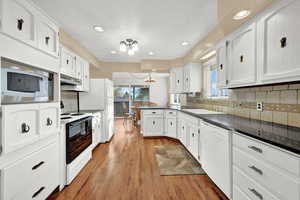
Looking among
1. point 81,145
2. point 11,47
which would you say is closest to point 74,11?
point 11,47

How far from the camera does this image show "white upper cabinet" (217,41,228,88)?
6.26 feet

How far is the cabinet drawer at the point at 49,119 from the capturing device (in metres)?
1.37

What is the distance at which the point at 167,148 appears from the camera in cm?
315

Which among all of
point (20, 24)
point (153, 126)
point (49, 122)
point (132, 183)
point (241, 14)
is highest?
point (241, 14)

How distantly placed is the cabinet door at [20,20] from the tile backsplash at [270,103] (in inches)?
101

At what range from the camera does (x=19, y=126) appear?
111cm

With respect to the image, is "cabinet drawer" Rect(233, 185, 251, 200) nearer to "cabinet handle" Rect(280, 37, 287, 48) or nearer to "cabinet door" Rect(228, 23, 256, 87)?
"cabinet door" Rect(228, 23, 256, 87)

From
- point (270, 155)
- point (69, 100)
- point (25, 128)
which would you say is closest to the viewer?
point (270, 155)

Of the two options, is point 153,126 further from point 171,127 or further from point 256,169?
point 256,169

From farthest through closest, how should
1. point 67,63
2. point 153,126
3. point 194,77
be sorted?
1. point 153,126
2. point 194,77
3. point 67,63

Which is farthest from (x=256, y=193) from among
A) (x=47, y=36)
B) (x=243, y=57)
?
(x=47, y=36)

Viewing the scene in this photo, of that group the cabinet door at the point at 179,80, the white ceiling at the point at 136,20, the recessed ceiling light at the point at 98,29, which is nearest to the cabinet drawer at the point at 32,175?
the white ceiling at the point at 136,20

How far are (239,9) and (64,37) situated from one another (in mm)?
2741

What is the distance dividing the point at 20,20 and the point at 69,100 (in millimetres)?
2293
